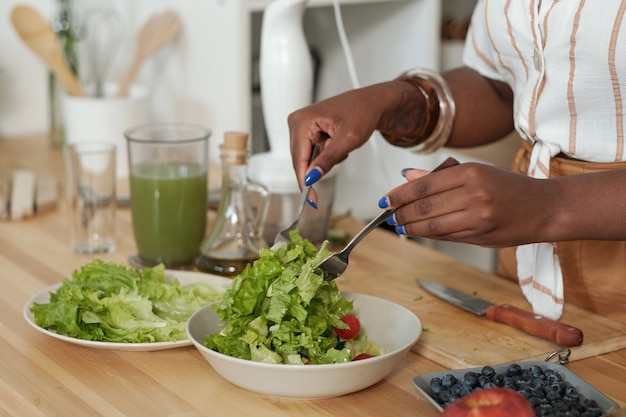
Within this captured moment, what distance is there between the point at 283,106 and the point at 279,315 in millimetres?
632

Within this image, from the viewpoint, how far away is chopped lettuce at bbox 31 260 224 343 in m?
1.13

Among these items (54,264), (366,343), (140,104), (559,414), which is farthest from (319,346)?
(140,104)

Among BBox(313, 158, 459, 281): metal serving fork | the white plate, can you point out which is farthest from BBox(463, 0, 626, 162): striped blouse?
the white plate

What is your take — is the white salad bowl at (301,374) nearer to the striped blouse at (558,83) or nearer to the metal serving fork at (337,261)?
the metal serving fork at (337,261)

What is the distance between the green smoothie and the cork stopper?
75mm

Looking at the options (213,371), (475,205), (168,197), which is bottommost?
(213,371)

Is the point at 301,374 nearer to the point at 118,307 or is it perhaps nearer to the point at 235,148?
the point at 118,307

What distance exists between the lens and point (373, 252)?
155 centimetres

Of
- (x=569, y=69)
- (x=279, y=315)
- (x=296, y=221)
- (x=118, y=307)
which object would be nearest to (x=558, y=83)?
(x=569, y=69)

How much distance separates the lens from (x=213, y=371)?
109 cm

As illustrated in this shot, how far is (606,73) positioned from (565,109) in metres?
0.08

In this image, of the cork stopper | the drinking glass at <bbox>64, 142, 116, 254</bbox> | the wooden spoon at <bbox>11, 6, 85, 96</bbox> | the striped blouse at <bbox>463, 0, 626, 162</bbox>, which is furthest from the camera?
the wooden spoon at <bbox>11, 6, 85, 96</bbox>

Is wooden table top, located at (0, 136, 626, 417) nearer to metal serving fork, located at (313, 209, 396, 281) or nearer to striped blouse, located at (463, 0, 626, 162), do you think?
metal serving fork, located at (313, 209, 396, 281)

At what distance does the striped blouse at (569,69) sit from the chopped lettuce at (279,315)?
0.40m
